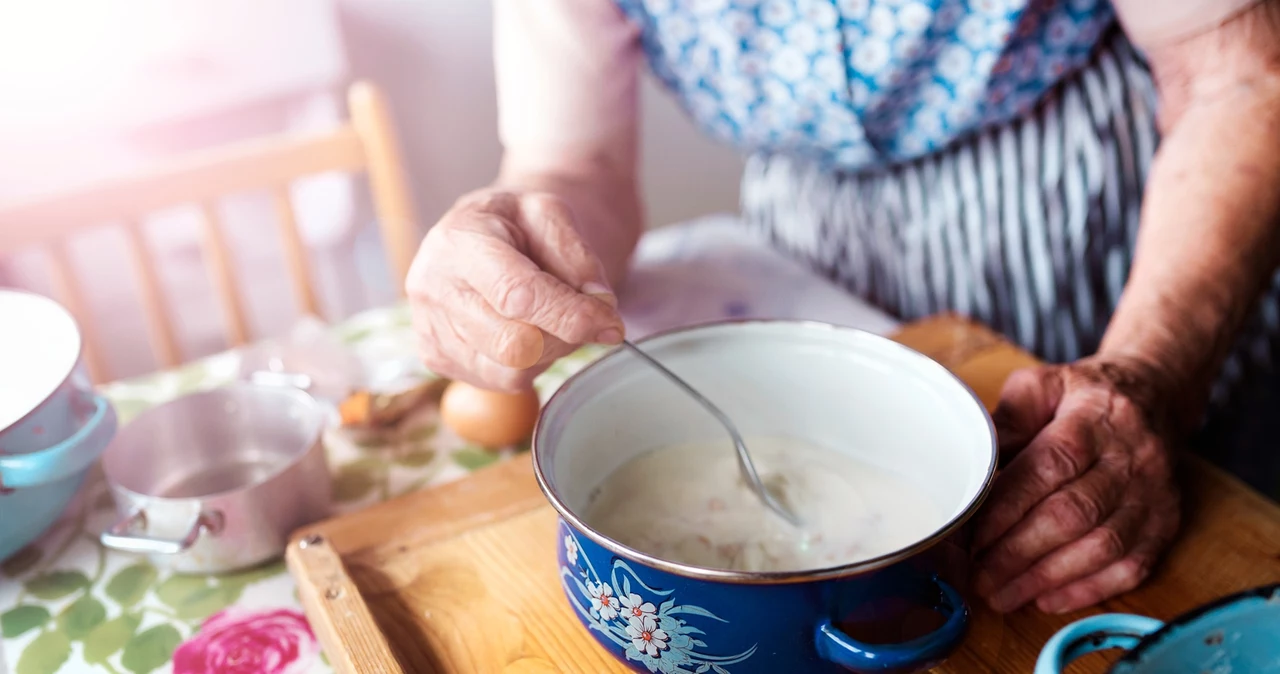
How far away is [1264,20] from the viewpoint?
79 centimetres

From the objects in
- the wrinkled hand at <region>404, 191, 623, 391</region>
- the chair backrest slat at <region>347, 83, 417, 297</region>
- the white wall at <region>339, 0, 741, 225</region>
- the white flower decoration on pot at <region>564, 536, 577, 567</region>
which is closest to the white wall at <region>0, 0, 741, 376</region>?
the white wall at <region>339, 0, 741, 225</region>

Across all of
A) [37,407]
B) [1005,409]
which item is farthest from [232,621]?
A: [1005,409]

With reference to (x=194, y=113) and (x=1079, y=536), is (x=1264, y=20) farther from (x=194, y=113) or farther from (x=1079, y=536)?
(x=194, y=113)

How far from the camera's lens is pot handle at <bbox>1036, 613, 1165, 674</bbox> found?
0.47 metres

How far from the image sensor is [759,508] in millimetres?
652

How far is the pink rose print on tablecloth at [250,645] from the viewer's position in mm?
633

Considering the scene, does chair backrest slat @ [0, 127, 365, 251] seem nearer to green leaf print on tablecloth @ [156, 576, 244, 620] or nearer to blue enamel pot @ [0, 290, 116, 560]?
blue enamel pot @ [0, 290, 116, 560]

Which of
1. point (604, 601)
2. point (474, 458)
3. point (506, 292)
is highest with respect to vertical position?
point (506, 292)

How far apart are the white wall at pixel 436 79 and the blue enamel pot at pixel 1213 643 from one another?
1399 millimetres

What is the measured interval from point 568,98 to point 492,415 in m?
0.31

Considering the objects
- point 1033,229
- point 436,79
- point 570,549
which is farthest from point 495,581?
point 436,79

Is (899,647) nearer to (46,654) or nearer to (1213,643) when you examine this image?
(1213,643)

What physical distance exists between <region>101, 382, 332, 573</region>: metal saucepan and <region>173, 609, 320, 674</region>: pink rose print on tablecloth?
1.8 inches

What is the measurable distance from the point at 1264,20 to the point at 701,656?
691 millimetres
